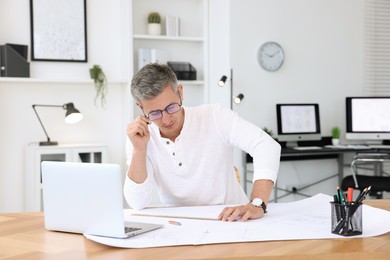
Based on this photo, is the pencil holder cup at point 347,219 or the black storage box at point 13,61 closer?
the pencil holder cup at point 347,219

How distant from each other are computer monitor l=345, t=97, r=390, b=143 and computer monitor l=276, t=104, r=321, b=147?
12.6 inches

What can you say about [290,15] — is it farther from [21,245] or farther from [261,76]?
[21,245]

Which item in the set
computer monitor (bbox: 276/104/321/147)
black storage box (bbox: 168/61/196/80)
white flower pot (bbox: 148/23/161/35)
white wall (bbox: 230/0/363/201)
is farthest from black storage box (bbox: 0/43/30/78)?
computer monitor (bbox: 276/104/321/147)

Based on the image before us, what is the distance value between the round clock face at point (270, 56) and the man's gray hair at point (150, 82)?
10.0 feet

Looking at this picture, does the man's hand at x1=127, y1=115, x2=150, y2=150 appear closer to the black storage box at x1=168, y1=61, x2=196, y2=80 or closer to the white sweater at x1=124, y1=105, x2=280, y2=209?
the white sweater at x1=124, y1=105, x2=280, y2=209

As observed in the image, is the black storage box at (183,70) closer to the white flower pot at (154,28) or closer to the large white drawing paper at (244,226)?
the white flower pot at (154,28)

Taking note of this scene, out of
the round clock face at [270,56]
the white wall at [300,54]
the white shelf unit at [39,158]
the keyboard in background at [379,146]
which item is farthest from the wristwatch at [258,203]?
the keyboard in background at [379,146]

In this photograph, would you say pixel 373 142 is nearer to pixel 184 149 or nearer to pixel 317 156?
pixel 317 156

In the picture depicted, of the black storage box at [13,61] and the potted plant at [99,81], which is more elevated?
the black storage box at [13,61]

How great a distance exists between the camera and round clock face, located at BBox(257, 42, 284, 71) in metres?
5.05

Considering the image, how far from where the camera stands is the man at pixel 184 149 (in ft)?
6.86

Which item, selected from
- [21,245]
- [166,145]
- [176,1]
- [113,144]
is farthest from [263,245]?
[176,1]

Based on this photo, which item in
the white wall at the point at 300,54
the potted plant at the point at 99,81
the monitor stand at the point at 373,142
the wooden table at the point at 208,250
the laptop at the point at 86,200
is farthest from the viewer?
the monitor stand at the point at 373,142

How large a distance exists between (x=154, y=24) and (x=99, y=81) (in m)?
0.73
